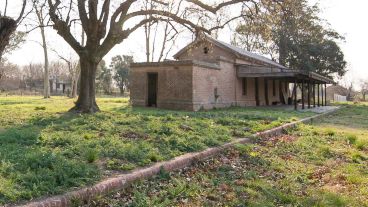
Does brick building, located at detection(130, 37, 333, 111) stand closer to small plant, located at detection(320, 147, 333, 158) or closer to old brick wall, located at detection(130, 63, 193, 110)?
old brick wall, located at detection(130, 63, 193, 110)

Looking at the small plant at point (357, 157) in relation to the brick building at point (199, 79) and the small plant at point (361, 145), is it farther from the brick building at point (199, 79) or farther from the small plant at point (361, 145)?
the brick building at point (199, 79)

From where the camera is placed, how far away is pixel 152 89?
25.0 meters

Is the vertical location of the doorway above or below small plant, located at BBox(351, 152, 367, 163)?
above

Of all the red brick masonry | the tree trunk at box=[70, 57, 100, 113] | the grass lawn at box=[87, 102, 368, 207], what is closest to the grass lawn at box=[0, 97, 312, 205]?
the red brick masonry

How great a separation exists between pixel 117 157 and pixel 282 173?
3.27 metres

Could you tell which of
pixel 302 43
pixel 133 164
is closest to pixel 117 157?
pixel 133 164

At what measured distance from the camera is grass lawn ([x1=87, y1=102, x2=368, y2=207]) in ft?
17.9

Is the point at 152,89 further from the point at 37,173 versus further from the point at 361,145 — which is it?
the point at 37,173

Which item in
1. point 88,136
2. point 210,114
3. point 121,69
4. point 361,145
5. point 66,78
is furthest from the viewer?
point 66,78

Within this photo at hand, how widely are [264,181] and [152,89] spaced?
18.8m

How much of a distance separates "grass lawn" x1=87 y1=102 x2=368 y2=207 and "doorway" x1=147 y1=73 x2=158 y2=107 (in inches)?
604

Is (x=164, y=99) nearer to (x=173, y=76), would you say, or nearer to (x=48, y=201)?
(x=173, y=76)

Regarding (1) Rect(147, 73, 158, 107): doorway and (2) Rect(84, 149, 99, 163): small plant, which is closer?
(2) Rect(84, 149, 99, 163): small plant

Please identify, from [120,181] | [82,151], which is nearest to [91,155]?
[82,151]
